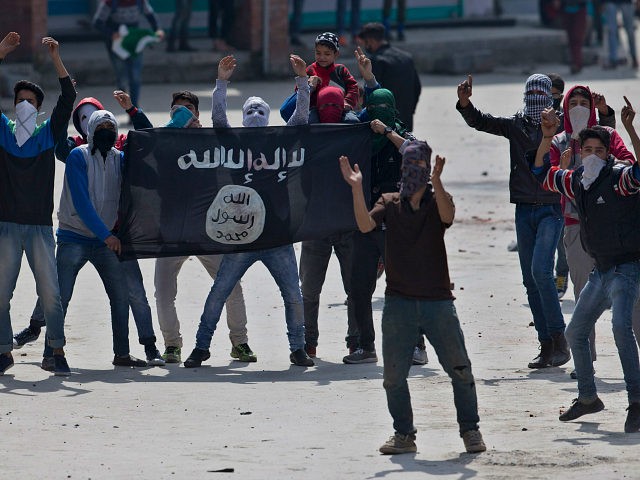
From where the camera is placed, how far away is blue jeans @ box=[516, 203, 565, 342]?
9453mm

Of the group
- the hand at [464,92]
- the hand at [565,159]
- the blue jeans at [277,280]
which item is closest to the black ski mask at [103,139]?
the blue jeans at [277,280]

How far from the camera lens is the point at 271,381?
30.1 feet

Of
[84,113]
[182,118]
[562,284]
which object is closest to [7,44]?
[84,113]

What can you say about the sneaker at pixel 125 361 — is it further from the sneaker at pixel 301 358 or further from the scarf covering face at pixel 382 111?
the scarf covering face at pixel 382 111

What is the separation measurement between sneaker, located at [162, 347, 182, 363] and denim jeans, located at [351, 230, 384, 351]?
1.20m

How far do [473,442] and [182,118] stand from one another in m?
3.64

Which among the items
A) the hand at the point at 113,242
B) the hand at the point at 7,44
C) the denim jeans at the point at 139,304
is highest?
the hand at the point at 7,44

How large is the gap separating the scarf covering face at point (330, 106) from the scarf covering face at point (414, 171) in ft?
8.98

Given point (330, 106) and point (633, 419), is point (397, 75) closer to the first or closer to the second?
point (330, 106)

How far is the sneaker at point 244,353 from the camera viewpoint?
988 centimetres

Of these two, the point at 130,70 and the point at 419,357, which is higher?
the point at 130,70

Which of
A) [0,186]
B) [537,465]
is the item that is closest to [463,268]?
[0,186]

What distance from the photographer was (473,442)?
7.39m

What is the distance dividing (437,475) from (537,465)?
0.51 m
